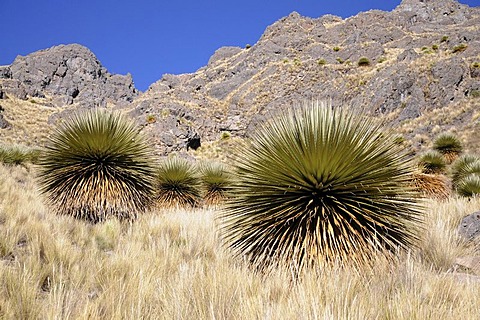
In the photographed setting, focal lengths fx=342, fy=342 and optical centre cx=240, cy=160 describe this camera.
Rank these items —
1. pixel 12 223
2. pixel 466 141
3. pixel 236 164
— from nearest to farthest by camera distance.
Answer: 1. pixel 236 164
2. pixel 12 223
3. pixel 466 141

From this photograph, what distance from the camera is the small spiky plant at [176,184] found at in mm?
10227

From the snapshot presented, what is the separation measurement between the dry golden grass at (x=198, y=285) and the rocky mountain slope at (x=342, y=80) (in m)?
1.96

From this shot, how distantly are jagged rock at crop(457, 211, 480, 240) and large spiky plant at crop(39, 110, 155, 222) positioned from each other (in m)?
6.04

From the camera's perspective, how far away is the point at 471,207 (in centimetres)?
702

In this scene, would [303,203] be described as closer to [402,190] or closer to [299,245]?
[299,245]

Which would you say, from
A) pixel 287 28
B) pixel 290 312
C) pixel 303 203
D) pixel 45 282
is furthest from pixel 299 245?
pixel 287 28

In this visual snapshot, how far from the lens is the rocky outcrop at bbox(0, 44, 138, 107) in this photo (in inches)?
3199

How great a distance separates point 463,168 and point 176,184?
10.4 meters

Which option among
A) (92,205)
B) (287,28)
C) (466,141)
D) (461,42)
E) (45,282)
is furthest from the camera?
(287,28)

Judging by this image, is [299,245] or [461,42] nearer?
[299,245]

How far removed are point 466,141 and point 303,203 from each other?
702 inches

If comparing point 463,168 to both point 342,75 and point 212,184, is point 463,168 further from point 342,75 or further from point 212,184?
point 342,75

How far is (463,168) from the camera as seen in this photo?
12609 mm

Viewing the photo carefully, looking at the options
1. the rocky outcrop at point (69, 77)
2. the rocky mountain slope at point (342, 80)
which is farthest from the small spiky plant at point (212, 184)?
the rocky outcrop at point (69, 77)
